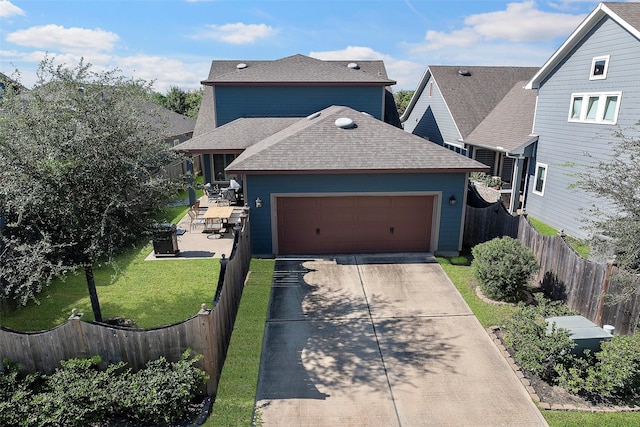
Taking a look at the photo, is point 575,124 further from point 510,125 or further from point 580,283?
point 580,283

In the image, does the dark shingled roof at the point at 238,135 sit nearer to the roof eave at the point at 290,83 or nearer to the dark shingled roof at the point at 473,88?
the roof eave at the point at 290,83

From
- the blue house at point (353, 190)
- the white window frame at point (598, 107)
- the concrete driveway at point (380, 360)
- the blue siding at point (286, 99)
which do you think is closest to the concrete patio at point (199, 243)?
the blue house at point (353, 190)

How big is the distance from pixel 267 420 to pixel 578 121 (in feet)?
49.3

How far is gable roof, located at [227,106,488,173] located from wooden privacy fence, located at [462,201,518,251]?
1836 mm

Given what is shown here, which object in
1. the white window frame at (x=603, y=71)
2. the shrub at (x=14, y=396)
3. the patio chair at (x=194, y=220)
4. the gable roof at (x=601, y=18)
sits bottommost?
the shrub at (x=14, y=396)

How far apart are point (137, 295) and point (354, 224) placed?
6823 mm

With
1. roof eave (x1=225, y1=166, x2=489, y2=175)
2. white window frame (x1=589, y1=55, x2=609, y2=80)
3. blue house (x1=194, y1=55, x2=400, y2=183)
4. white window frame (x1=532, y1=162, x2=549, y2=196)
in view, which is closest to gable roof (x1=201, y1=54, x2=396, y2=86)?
blue house (x1=194, y1=55, x2=400, y2=183)

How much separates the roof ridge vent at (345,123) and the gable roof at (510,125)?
805 centimetres

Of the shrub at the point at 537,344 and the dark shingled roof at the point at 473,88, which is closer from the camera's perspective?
the shrub at the point at 537,344

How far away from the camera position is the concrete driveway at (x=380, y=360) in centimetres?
626

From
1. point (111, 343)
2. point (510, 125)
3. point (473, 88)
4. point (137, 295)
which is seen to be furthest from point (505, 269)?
point (473, 88)

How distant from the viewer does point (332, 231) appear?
13023mm

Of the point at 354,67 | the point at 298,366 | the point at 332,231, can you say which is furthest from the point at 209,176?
the point at 298,366

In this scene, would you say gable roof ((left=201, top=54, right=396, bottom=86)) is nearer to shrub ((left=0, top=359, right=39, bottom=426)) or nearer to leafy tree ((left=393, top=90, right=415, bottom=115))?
shrub ((left=0, top=359, right=39, bottom=426))
